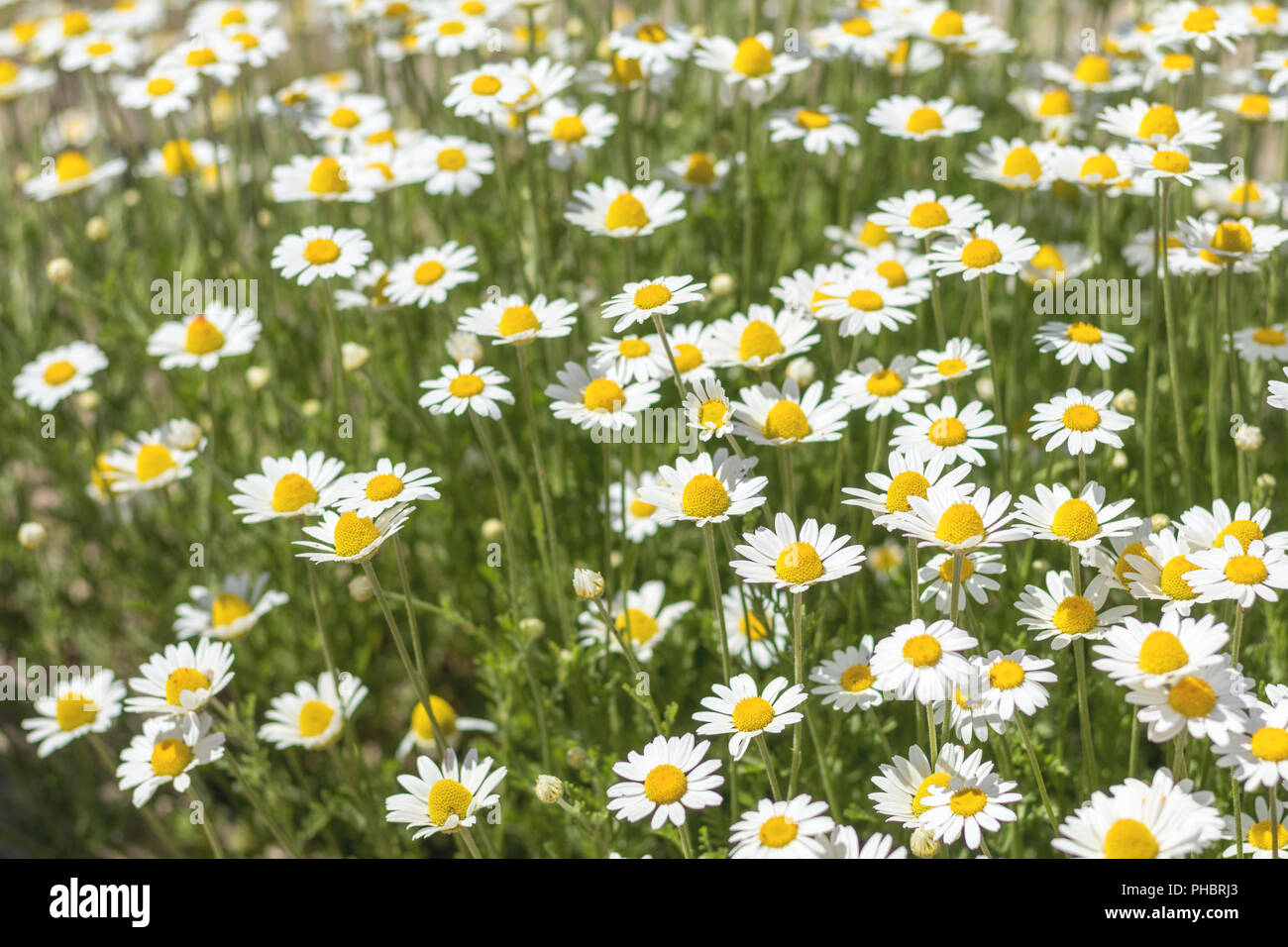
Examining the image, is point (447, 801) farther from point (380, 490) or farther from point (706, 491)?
point (706, 491)

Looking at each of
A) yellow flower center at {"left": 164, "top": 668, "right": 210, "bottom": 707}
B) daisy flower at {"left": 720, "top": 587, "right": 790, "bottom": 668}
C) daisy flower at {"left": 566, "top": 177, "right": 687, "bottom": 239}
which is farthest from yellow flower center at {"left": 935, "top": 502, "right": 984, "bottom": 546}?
yellow flower center at {"left": 164, "top": 668, "right": 210, "bottom": 707}

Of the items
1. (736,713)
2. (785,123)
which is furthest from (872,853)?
(785,123)

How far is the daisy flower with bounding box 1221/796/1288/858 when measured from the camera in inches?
80.1

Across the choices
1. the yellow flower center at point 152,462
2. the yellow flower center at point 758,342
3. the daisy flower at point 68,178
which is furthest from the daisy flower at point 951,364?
the daisy flower at point 68,178

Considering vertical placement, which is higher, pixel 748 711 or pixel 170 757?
pixel 748 711

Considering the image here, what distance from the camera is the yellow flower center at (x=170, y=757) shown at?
2.53 metres

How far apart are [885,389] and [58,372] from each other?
2.70m

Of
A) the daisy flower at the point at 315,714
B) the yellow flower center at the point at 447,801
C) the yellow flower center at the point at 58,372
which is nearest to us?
the yellow flower center at the point at 447,801

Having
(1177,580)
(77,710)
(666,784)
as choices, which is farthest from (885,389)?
(77,710)

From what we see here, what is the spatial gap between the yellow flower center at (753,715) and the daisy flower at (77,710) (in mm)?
1772

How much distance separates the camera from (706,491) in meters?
2.30

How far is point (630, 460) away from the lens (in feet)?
11.8

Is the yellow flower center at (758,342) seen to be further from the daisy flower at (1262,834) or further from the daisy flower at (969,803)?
the daisy flower at (1262,834)

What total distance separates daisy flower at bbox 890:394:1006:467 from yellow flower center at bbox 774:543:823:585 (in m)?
0.40
